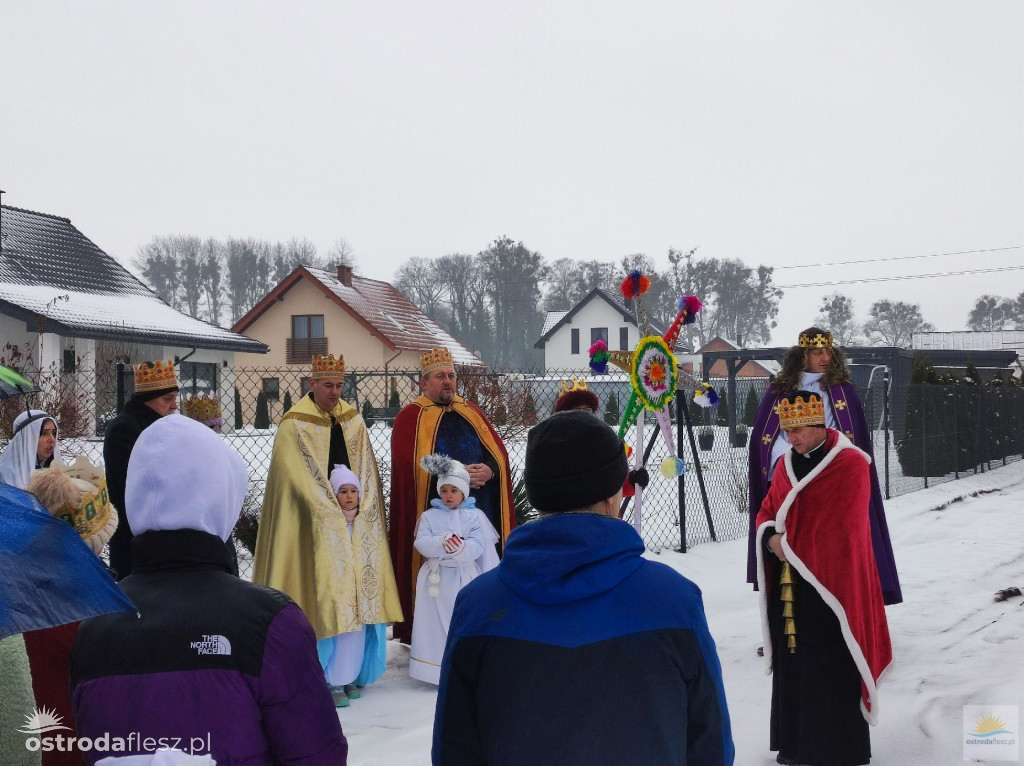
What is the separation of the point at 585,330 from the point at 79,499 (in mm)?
44495

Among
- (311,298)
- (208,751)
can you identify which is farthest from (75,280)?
(208,751)

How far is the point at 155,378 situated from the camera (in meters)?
5.19

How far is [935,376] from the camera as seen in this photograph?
19.1 metres

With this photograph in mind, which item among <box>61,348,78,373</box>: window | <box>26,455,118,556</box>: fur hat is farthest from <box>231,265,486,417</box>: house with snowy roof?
<box>26,455,118,556</box>: fur hat

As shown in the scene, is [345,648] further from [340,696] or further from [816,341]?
[816,341]

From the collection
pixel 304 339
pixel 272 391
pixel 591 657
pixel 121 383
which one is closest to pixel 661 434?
pixel 272 391

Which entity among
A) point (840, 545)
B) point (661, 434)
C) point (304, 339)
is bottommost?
point (661, 434)

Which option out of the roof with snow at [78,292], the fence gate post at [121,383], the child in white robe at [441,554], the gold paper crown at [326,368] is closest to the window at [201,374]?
the roof with snow at [78,292]

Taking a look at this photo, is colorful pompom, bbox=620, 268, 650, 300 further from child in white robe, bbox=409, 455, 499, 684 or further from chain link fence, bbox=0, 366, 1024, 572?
child in white robe, bbox=409, 455, 499, 684

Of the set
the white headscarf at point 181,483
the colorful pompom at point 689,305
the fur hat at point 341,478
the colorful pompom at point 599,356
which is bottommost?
the fur hat at point 341,478

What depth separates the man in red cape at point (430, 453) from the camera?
5930 mm

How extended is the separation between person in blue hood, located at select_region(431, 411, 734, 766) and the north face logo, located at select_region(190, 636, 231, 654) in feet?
1.53

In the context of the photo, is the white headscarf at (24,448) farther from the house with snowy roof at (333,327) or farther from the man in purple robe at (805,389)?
the house with snowy roof at (333,327)

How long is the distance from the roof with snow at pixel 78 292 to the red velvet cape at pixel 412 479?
15864 millimetres
